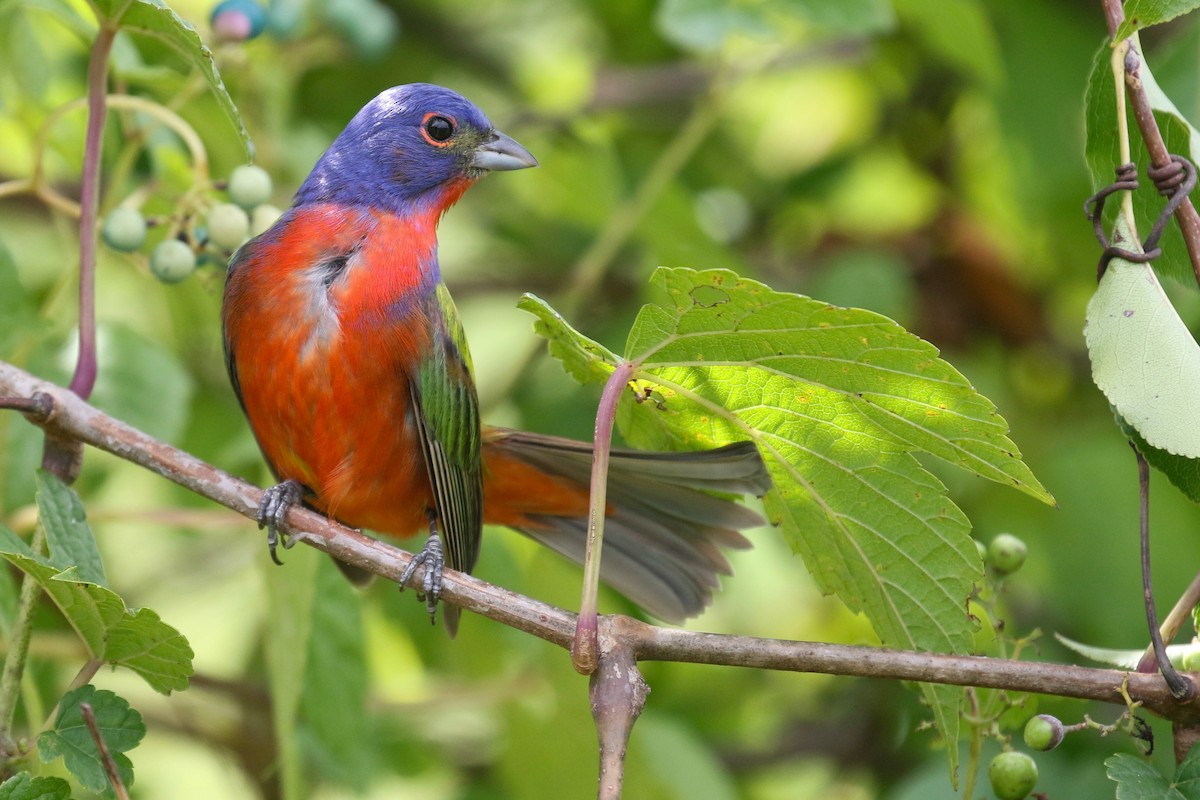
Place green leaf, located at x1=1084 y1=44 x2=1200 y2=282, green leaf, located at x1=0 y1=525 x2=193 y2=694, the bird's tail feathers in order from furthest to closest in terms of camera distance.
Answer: the bird's tail feathers < green leaf, located at x1=1084 y1=44 x2=1200 y2=282 < green leaf, located at x1=0 y1=525 x2=193 y2=694

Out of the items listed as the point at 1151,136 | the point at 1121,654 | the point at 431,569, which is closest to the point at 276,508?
the point at 431,569

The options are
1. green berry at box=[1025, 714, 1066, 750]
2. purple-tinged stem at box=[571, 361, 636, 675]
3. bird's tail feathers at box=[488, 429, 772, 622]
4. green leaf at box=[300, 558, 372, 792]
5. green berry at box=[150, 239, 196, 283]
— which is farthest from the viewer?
green leaf at box=[300, 558, 372, 792]

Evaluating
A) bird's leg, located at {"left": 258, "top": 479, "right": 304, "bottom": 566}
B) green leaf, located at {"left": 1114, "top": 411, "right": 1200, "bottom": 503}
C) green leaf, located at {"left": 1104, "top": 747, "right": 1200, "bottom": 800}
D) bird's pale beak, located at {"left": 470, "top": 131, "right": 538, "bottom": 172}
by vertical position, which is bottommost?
green leaf, located at {"left": 1104, "top": 747, "right": 1200, "bottom": 800}

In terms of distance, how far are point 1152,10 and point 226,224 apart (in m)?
2.15

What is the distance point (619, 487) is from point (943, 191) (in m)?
3.67

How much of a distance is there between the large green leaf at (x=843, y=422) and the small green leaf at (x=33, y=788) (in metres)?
1.13

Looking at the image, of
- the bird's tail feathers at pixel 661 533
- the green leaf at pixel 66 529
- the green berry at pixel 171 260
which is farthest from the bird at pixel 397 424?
the green leaf at pixel 66 529

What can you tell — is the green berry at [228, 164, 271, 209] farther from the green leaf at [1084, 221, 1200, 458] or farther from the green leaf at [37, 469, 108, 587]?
the green leaf at [1084, 221, 1200, 458]

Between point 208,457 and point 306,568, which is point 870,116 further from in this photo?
point 306,568

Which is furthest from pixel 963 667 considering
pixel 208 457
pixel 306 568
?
pixel 208 457

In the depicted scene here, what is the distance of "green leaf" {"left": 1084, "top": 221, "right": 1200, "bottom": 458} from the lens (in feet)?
7.70

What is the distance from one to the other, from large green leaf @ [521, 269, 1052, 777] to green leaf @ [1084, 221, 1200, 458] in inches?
9.9

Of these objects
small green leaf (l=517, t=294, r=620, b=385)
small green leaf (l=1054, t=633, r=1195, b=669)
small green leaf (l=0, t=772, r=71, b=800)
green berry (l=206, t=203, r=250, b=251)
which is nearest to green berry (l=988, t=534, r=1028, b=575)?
small green leaf (l=1054, t=633, r=1195, b=669)

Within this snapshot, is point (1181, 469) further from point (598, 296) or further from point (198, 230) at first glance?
point (598, 296)
